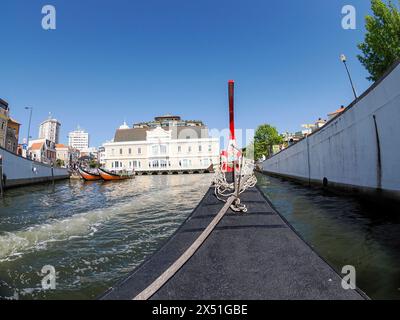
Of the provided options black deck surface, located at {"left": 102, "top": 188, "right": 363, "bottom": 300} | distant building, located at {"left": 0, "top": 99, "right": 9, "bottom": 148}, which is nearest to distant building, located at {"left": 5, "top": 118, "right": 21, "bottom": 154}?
distant building, located at {"left": 0, "top": 99, "right": 9, "bottom": 148}

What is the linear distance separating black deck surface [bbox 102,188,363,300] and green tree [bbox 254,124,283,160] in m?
74.5

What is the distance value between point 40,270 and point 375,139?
395 inches

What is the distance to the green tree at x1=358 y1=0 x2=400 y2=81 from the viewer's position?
59.0ft

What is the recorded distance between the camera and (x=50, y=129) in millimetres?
165750

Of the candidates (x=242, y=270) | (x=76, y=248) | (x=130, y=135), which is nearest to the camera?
(x=242, y=270)

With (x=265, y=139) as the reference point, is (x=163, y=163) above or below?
below

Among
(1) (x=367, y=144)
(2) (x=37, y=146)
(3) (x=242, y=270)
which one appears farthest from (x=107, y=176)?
(2) (x=37, y=146)

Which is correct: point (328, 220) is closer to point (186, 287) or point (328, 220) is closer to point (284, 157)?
point (186, 287)

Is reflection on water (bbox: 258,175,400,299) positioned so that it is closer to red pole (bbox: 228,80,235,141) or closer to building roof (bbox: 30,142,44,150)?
red pole (bbox: 228,80,235,141)

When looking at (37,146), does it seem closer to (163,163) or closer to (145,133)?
(145,133)

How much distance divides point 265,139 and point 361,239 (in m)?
75.1

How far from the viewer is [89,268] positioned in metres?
4.05

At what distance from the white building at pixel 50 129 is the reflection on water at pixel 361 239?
183 m
